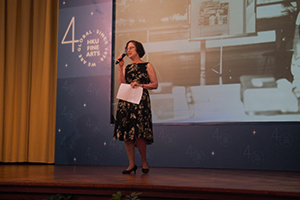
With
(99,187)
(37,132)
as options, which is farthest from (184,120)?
(37,132)

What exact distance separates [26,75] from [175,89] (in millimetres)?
2265

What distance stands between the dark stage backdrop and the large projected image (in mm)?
11

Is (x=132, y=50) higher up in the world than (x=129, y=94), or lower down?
higher up

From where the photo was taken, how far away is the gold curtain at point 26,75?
4.34 meters

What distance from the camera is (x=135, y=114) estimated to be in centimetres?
275

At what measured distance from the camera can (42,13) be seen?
14.7 feet

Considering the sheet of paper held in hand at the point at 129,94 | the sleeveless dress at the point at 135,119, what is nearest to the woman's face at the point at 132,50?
the sleeveless dress at the point at 135,119

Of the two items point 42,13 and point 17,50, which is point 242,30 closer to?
point 42,13

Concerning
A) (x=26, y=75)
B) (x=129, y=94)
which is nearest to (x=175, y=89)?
(x=129, y=94)

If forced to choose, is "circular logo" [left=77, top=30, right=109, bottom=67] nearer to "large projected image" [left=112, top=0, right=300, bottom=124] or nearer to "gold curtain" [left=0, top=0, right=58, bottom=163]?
"large projected image" [left=112, top=0, right=300, bottom=124]

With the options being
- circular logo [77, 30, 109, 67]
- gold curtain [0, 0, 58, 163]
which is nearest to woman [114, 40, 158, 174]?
circular logo [77, 30, 109, 67]

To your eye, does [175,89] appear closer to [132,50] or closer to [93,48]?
[132,50]

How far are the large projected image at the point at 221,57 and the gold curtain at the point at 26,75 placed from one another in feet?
3.60

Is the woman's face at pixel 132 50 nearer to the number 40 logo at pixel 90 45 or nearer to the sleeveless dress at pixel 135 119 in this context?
the sleeveless dress at pixel 135 119
